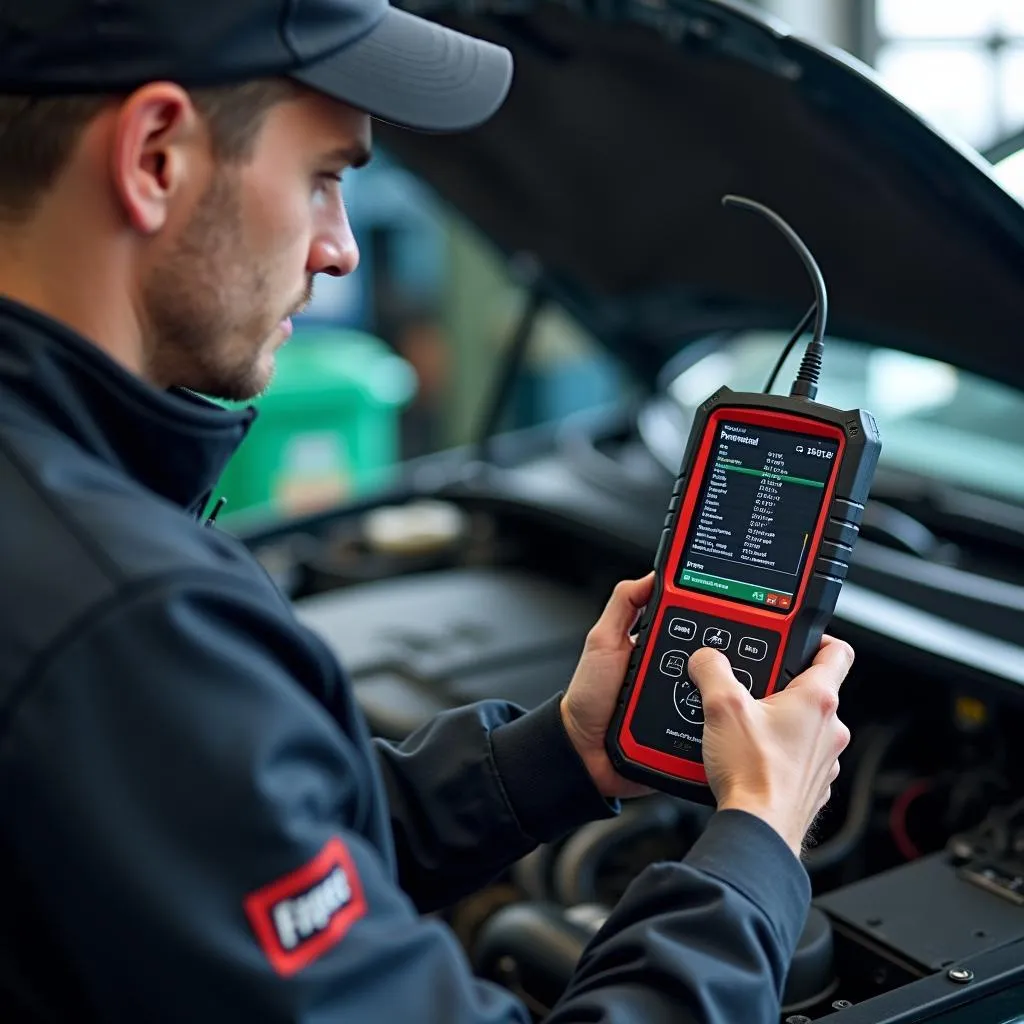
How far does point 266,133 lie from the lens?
2.48 ft

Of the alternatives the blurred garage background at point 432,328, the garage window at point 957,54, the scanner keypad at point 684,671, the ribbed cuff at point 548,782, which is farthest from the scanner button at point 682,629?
the garage window at point 957,54

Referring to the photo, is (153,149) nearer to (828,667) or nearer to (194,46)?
(194,46)

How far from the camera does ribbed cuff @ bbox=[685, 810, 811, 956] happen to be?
2.49 feet

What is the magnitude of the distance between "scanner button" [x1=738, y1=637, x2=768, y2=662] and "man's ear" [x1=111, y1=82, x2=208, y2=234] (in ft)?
1.49

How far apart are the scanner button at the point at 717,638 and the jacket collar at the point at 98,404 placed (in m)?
0.36

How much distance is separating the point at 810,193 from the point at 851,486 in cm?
59

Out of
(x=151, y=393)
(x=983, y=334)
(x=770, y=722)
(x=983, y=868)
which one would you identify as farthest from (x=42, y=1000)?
(x=983, y=334)

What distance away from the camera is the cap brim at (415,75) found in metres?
0.77

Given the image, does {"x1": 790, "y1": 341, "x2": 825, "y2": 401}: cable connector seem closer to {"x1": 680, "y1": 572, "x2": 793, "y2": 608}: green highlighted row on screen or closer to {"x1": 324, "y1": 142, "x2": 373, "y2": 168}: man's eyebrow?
{"x1": 680, "y1": 572, "x2": 793, "y2": 608}: green highlighted row on screen

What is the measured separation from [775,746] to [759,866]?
0.08 meters

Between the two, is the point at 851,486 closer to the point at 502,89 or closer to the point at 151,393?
the point at 502,89

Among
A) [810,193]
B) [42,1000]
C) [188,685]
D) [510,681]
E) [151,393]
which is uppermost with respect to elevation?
[810,193]

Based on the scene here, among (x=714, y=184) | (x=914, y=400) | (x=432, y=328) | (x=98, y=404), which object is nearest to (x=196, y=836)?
(x=98, y=404)

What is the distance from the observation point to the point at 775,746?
2.69 ft
